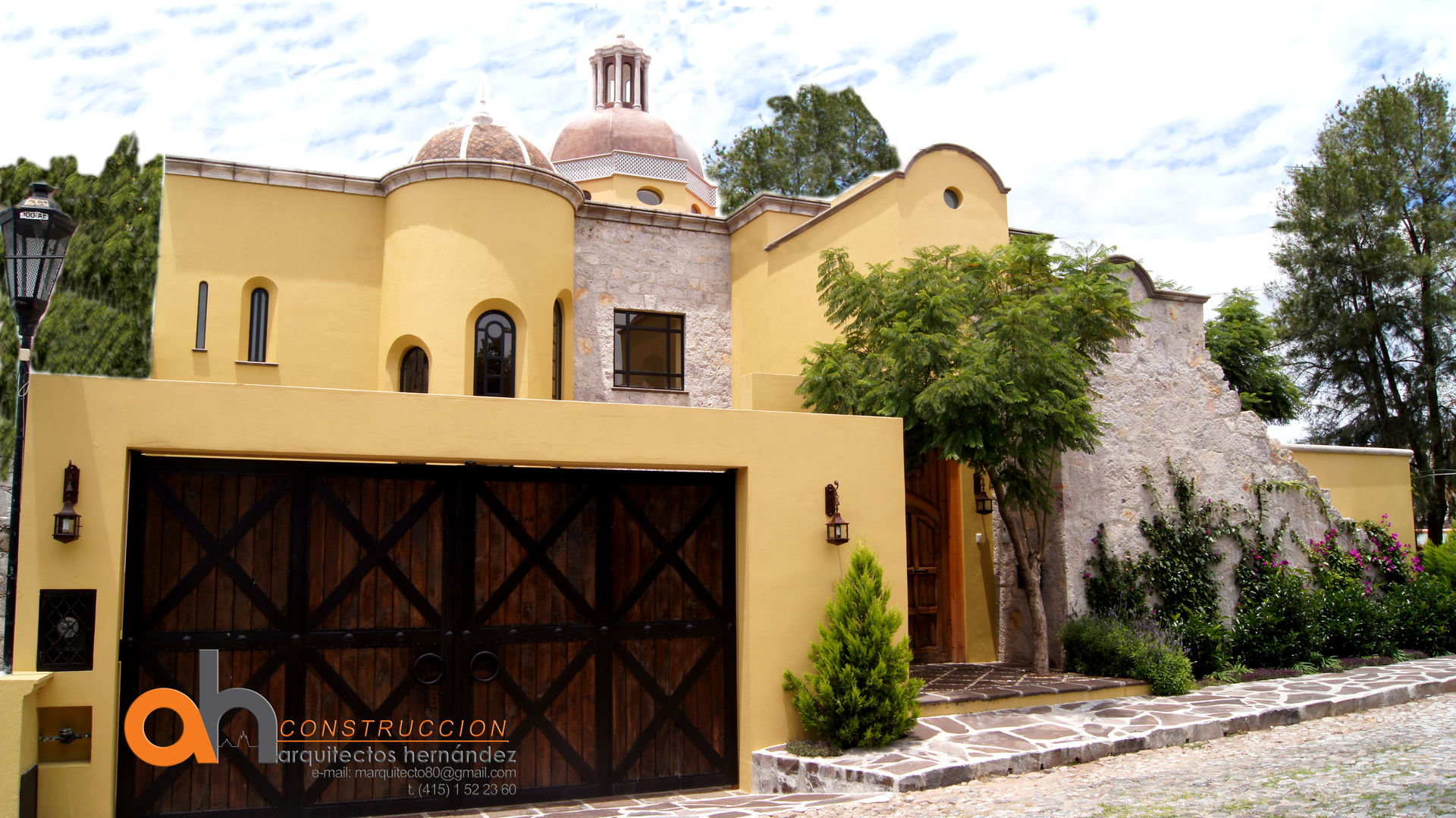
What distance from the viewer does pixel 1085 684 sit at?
34.0 feet

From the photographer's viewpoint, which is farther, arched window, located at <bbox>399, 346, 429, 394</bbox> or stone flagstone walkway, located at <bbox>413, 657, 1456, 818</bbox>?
arched window, located at <bbox>399, 346, 429, 394</bbox>

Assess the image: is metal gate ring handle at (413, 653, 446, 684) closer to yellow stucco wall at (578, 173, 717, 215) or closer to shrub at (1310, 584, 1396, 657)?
shrub at (1310, 584, 1396, 657)

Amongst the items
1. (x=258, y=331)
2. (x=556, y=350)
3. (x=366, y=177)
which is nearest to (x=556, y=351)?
(x=556, y=350)

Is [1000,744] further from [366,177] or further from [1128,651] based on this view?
[366,177]

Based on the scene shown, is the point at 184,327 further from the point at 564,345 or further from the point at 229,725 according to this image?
the point at 229,725

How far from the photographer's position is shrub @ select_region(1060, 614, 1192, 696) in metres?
10.5

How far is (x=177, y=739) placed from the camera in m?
7.12

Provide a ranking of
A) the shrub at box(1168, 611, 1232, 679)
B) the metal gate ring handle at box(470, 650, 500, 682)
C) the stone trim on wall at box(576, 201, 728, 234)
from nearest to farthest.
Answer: the metal gate ring handle at box(470, 650, 500, 682) → the shrub at box(1168, 611, 1232, 679) → the stone trim on wall at box(576, 201, 728, 234)

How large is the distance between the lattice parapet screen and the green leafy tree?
8735 millimetres

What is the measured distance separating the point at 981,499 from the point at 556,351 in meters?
6.94

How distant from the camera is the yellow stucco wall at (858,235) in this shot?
1313 centimetres

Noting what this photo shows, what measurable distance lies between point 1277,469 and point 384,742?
461 inches

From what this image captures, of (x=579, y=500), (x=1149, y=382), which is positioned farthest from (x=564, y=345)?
(x=1149, y=382)

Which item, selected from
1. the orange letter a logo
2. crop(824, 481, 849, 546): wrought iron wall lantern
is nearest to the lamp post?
the orange letter a logo
